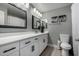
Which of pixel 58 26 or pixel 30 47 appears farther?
pixel 58 26

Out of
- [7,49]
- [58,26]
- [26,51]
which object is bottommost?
[26,51]

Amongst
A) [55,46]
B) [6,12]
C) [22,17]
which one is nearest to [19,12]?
[22,17]

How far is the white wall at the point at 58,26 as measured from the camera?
109 inches

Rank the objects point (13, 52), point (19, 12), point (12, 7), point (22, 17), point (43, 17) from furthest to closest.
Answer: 1. point (43, 17)
2. point (22, 17)
3. point (19, 12)
4. point (12, 7)
5. point (13, 52)

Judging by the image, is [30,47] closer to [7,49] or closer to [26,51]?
[26,51]

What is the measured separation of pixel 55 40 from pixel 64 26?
0.92 meters

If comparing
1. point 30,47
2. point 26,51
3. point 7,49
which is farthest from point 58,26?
point 7,49

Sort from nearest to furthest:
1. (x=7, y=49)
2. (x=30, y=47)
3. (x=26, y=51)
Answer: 1. (x=7, y=49)
2. (x=26, y=51)
3. (x=30, y=47)

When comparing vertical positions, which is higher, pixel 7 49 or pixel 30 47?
pixel 7 49

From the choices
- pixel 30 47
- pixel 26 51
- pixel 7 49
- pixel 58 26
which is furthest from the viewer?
Result: pixel 58 26

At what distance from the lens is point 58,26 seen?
3.07 metres

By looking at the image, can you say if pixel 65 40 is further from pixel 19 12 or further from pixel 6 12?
pixel 6 12

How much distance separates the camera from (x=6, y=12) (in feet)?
4.13

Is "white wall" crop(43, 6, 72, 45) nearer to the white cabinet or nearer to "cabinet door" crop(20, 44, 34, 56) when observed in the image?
the white cabinet
